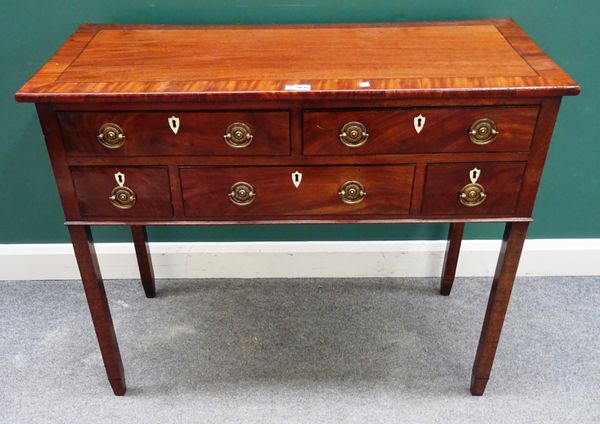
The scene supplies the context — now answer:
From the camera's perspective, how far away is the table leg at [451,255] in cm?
164

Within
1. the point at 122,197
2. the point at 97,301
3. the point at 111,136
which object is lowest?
the point at 97,301

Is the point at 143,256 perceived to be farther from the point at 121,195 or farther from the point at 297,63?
the point at 297,63

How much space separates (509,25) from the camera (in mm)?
1312

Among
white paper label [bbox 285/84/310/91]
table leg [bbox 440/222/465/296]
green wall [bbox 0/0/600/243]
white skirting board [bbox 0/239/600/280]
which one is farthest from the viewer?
white skirting board [bbox 0/239/600/280]

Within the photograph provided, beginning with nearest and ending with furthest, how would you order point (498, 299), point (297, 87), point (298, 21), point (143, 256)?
point (297, 87), point (498, 299), point (298, 21), point (143, 256)

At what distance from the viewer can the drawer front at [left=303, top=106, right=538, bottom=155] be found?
1.05 metres

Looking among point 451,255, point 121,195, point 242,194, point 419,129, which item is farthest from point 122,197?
point 451,255

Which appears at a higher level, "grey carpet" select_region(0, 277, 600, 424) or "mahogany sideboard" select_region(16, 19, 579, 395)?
"mahogany sideboard" select_region(16, 19, 579, 395)

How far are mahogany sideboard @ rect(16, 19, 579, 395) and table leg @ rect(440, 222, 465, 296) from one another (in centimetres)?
40

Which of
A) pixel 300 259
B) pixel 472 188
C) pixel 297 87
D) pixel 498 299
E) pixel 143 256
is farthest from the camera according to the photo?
pixel 300 259

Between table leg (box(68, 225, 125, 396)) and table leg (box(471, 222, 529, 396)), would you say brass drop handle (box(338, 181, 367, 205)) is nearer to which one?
table leg (box(471, 222, 529, 396))

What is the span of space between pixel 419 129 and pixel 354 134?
12 cm

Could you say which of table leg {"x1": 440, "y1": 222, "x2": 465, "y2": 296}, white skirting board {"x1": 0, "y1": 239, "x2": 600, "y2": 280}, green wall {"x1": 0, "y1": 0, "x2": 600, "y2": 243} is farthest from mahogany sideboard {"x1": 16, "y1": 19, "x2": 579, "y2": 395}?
white skirting board {"x1": 0, "y1": 239, "x2": 600, "y2": 280}

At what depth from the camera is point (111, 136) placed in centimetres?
107
